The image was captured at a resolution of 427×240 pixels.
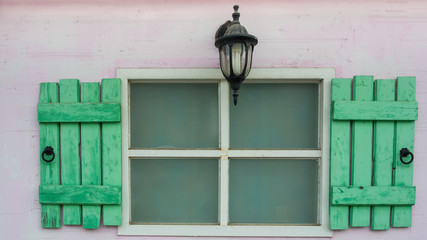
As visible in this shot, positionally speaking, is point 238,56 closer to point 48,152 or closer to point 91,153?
point 91,153

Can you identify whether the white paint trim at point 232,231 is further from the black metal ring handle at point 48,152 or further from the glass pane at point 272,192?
the black metal ring handle at point 48,152

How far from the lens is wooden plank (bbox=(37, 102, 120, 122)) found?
1816 millimetres

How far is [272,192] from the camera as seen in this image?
2.01 metres

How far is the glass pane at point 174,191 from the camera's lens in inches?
78.4

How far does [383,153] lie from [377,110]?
33cm

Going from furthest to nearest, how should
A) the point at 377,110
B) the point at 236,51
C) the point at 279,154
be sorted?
the point at 279,154 < the point at 377,110 < the point at 236,51

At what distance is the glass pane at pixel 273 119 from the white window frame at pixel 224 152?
0.07m

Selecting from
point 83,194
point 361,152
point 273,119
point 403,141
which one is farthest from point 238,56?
point 83,194

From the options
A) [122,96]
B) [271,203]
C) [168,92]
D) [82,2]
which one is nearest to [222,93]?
[168,92]

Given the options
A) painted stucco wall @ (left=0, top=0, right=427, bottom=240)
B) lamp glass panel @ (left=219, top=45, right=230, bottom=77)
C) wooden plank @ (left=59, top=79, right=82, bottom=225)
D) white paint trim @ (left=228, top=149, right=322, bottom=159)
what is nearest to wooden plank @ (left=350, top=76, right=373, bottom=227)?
painted stucco wall @ (left=0, top=0, right=427, bottom=240)

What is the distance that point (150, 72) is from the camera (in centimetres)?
187

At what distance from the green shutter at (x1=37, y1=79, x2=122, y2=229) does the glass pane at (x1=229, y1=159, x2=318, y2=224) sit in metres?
0.94

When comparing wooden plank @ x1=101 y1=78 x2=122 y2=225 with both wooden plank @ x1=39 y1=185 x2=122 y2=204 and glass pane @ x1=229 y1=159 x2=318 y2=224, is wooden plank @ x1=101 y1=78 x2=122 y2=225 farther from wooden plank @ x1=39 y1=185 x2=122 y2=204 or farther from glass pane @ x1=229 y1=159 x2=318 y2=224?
glass pane @ x1=229 y1=159 x2=318 y2=224

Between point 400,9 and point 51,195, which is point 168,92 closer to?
point 51,195
